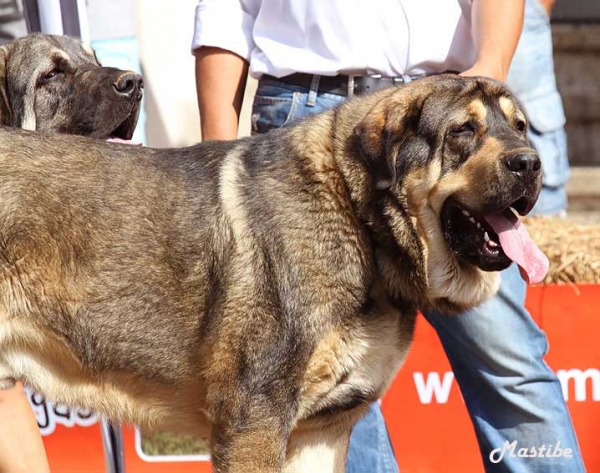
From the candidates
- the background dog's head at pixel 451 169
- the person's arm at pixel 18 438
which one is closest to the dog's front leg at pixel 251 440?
the background dog's head at pixel 451 169

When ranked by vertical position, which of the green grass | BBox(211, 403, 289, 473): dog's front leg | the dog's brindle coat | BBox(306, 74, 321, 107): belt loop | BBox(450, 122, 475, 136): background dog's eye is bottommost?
the green grass

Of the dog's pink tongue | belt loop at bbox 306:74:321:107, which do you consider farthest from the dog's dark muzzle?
belt loop at bbox 306:74:321:107

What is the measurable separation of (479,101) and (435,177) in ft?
0.86

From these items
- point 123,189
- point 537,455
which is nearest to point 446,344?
point 537,455

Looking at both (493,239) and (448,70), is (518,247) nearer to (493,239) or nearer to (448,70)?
(493,239)

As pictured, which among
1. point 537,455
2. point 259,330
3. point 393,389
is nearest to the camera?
point 259,330

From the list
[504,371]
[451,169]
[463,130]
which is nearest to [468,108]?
[463,130]

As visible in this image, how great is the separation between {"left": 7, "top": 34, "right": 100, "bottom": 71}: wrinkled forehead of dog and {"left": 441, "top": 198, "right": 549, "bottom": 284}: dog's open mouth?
5.33 feet

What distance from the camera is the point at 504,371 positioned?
3.81 m

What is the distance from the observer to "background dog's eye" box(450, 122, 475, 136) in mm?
3301

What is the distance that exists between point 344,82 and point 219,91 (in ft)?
1.66

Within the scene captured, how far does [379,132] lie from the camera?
3.32 m

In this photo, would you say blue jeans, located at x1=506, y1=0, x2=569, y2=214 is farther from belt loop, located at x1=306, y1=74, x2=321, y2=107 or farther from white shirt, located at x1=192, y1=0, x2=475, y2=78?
belt loop, located at x1=306, y1=74, x2=321, y2=107

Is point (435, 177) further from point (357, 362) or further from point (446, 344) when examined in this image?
point (446, 344)
